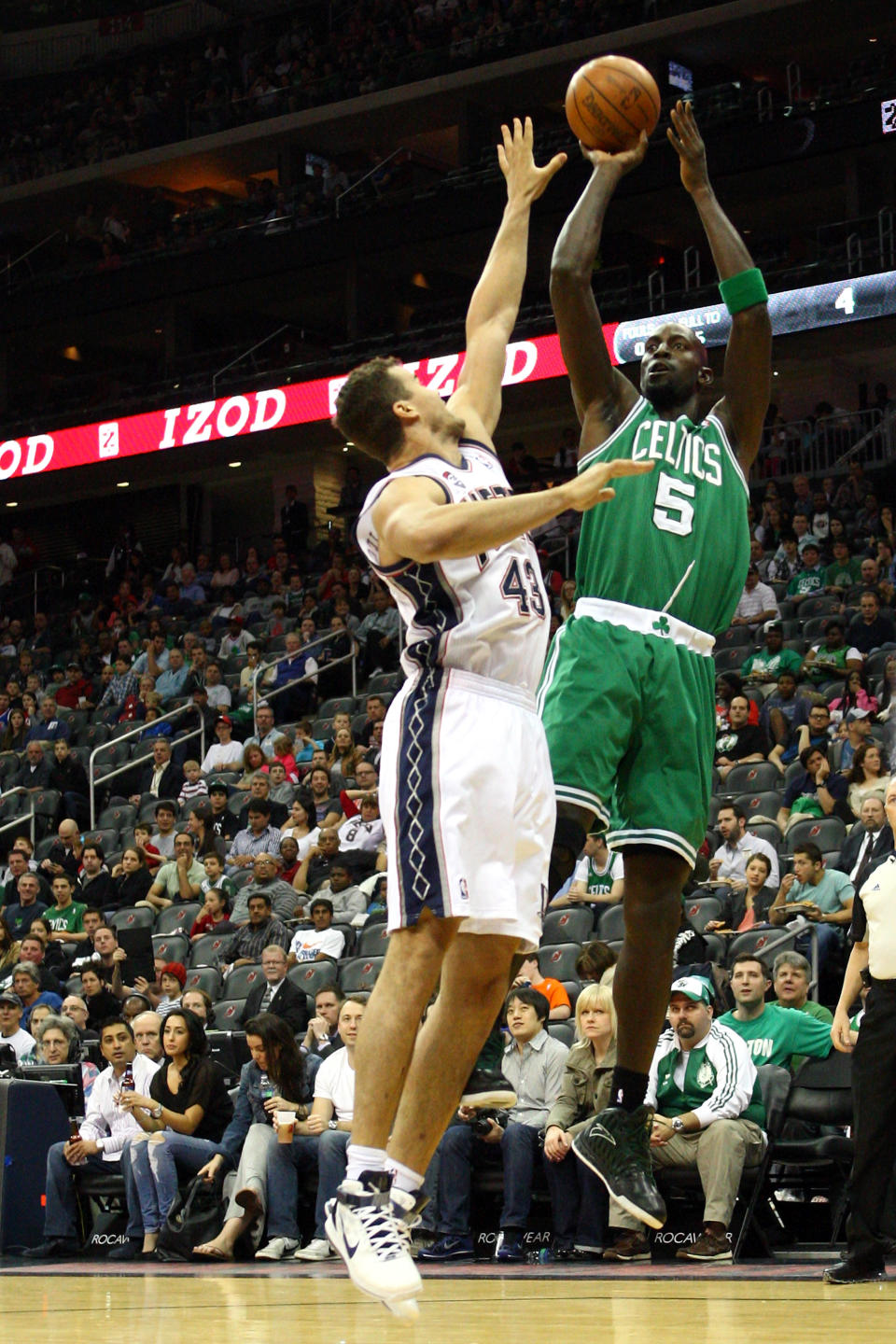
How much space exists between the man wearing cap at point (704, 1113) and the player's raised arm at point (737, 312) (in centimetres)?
→ 379

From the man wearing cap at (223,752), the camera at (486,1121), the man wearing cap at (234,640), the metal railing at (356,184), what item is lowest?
the camera at (486,1121)

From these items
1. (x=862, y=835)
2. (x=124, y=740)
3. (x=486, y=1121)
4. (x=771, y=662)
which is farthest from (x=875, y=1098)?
(x=124, y=740)

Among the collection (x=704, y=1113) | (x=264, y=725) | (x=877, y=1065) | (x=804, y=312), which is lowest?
(x=704, y=1113)

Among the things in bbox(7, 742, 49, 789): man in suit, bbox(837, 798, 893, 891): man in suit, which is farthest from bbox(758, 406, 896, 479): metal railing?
bbox(837, 798, 893, 891): man in suit

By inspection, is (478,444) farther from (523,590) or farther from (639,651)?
(639,651)

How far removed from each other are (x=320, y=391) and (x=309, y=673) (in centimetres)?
478

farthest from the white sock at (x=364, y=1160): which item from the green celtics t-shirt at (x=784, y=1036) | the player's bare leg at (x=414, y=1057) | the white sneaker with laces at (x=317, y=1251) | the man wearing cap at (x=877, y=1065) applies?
the white sneaker with laces at (x=317, y=1251)

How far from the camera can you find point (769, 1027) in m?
8.26

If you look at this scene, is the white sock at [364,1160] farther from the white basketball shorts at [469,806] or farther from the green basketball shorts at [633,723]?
the green basketball shorts at [633,723]

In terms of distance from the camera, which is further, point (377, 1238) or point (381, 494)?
point (381, 494)

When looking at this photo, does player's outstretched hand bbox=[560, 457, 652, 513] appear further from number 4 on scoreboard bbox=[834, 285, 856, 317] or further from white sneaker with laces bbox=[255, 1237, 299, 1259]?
number 4 on scoreboard bbox=[834, 285, 856, 317]

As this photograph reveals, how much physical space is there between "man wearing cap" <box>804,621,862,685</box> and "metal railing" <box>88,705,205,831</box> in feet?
21.4

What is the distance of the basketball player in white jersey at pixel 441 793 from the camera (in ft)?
12.1

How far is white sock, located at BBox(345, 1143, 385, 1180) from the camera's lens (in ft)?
12.2
